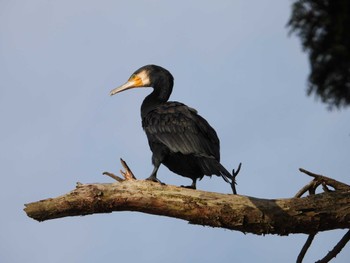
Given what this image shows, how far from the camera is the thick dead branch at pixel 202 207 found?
4922 mm

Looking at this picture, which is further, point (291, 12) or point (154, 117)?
point (154, 117)

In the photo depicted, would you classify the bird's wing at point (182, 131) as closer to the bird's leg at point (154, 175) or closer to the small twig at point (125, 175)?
the bird's leg at point (154, 175)

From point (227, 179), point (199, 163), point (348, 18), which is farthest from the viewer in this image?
point (199, 163)

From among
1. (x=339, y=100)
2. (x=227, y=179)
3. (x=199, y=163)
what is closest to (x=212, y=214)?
(x=227, y=179)

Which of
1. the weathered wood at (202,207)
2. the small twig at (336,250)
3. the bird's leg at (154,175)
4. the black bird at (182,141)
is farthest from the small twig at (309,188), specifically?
the bird's leg at (154,175)

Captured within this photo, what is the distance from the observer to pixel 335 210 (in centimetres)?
505

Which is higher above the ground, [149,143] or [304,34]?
[149,143]

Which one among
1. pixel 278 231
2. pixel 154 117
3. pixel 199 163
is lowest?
pixel 278 231

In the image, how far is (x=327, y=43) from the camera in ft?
6.91

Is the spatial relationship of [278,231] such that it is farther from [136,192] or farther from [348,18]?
[348,18]

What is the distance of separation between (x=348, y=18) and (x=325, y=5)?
0.10m

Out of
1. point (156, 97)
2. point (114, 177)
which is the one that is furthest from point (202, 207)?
point (156, 97)

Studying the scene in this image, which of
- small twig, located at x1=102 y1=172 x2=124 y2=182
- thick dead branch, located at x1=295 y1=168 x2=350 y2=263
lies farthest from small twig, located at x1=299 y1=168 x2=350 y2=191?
small twig, located at x1=102 y1=172 x2=124 y2=182

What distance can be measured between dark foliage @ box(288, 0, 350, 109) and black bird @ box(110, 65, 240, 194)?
3376 millimetres
